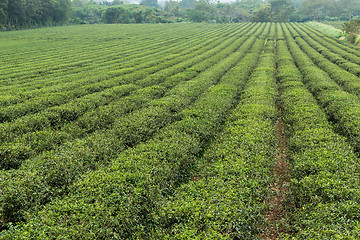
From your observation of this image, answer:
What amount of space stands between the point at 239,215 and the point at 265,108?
30.8 feet

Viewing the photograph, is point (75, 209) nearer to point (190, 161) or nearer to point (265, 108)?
point (190, 161)

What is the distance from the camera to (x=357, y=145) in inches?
424

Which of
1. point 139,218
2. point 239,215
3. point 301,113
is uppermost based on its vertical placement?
point 301,113

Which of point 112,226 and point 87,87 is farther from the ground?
point 87,87

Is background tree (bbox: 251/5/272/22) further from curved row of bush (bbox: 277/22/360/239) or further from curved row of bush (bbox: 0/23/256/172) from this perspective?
curved row of bush (bbox: 277/22/360/239)

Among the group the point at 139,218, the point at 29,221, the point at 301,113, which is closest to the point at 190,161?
the point at 139,218

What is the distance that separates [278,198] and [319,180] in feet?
6.25

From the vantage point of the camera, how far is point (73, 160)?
9555 millimetres

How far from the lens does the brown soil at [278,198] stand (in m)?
7.57

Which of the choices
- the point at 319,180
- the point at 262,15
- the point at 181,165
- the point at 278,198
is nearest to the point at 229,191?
the point at 181,165

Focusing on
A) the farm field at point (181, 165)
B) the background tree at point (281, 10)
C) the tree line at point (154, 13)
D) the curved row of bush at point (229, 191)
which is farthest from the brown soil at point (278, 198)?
the background tree at point (281, 10)

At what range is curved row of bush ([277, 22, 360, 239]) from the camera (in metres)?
6.52

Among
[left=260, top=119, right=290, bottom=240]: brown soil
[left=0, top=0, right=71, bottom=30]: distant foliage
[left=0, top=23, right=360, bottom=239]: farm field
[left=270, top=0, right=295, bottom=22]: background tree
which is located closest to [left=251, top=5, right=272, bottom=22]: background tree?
[left=270, top=0, right=295, bottom=22]: background tree

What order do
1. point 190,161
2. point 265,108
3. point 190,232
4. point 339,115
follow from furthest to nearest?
point 265,108 < point 339,115 < point 190,161 < point 190,232
